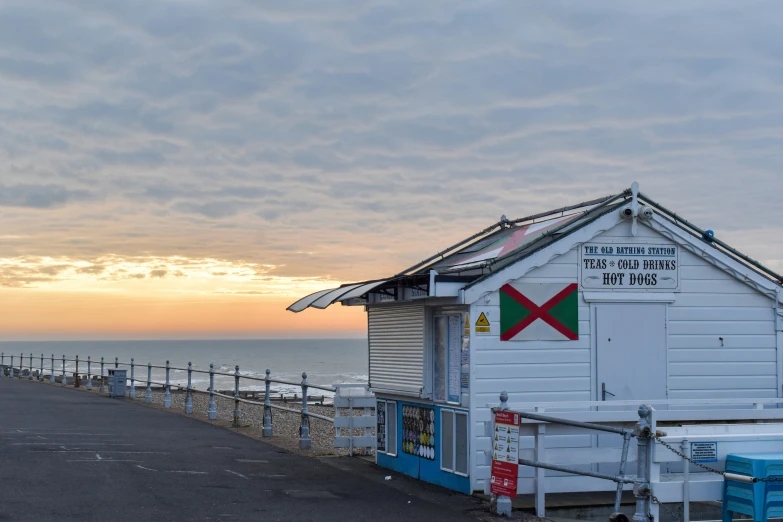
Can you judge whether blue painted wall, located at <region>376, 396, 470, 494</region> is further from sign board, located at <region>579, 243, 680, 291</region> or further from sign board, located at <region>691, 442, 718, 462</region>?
sign board, located at <region>691, 442, 718, 462</region>

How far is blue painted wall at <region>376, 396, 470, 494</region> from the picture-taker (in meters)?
12.3

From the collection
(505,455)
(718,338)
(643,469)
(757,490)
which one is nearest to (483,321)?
(505,455)

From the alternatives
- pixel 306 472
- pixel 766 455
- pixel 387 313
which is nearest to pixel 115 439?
pixel 306 472

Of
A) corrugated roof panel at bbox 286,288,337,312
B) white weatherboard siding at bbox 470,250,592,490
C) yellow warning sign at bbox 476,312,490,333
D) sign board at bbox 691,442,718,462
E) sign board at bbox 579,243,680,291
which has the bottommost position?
sign board at bbox 691,442,718,462

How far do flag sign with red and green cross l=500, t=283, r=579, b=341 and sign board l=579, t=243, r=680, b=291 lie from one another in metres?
0.36

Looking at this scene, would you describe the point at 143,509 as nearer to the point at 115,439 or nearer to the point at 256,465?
the point at 256,465

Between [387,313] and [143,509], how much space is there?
17.4ft

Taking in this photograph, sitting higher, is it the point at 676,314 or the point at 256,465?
the point at 676,314

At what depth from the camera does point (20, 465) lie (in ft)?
43.4

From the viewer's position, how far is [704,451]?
10.0 metres

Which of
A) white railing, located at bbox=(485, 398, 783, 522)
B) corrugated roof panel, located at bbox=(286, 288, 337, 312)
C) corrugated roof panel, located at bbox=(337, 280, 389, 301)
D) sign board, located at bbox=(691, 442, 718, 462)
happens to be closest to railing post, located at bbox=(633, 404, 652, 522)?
white railing, located at bbox=(485, 398, 783, 522)

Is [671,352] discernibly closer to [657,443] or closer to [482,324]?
[482,324]

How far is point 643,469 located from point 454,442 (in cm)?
359

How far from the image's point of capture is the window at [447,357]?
12.5 meters
